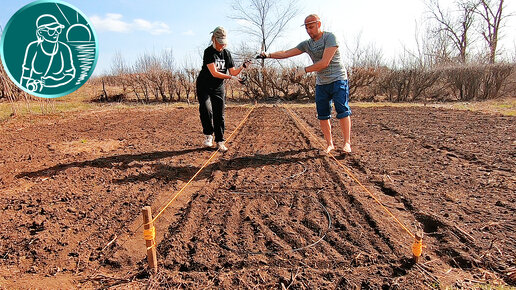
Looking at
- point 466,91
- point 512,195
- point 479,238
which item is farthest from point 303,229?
point 466,91

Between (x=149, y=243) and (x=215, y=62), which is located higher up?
(x=215, y=62)

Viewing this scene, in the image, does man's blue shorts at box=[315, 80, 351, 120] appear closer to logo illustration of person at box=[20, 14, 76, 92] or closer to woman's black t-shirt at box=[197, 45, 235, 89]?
woman's black t-shirt at box=[197, 45, 235, 89]

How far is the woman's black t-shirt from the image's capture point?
4.34 metres

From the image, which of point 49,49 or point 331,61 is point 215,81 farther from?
point 49,49

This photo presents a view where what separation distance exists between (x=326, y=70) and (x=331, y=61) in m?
0.13

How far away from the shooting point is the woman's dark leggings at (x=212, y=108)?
180 inches

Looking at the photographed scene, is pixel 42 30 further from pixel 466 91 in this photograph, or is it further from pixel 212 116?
pixel 466 91

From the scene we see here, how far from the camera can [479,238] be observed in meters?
2.18

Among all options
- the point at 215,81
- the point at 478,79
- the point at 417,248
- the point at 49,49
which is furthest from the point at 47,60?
the point at 478,79

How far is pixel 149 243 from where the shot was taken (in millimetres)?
1824

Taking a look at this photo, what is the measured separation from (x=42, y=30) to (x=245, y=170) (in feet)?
10.3

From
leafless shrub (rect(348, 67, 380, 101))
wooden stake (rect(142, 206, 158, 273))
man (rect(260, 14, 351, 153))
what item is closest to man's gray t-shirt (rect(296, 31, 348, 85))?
man (rect(260, 14, 351, 153))

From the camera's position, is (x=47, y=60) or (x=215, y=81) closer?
(x=47, y=60)

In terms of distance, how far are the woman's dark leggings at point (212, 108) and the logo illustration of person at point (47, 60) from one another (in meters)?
1.68
